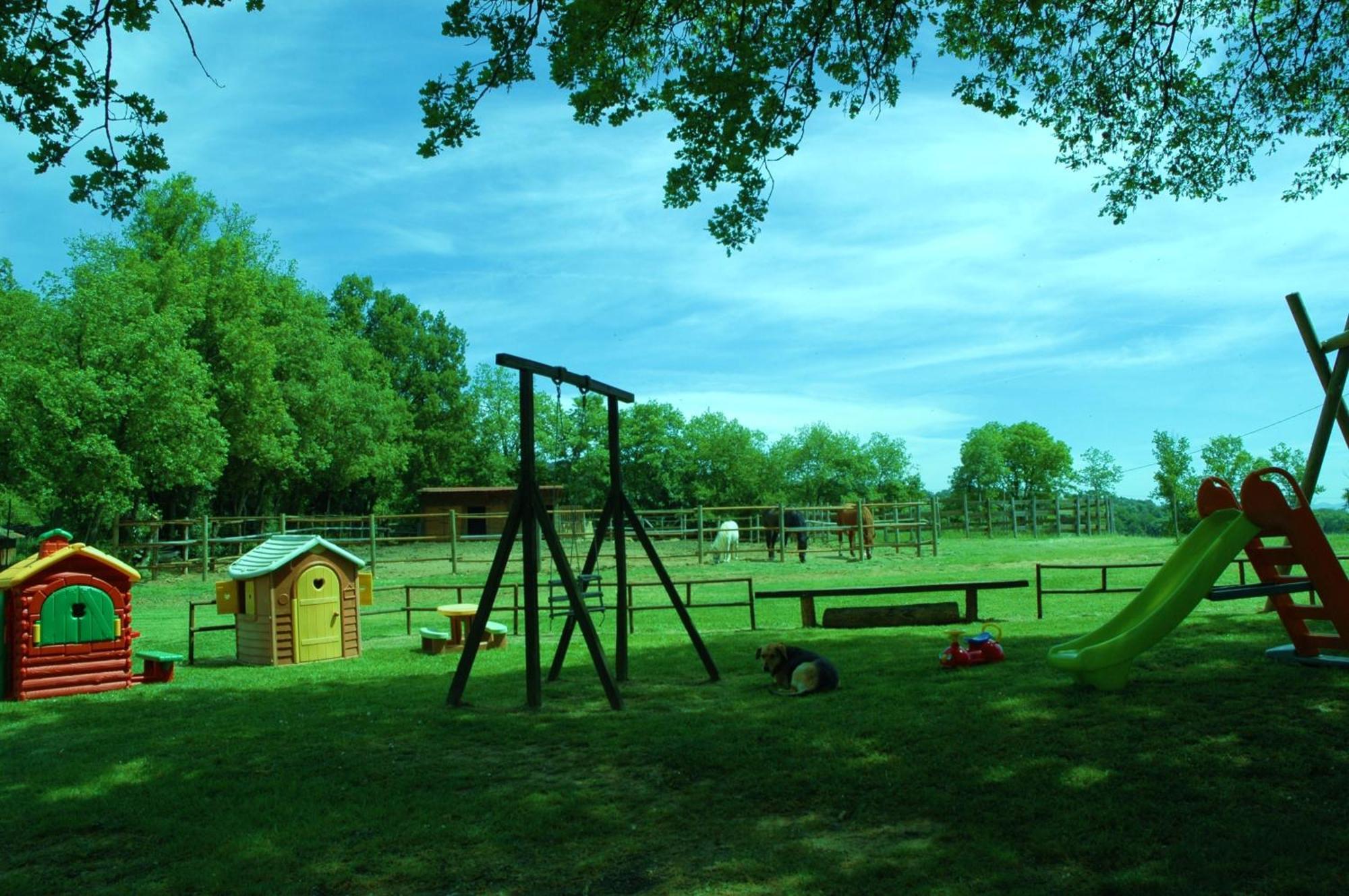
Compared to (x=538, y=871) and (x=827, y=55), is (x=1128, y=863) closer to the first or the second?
(x=538, y=871)

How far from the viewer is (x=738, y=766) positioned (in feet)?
20.3

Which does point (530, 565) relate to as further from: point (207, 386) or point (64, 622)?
point (207, 386)

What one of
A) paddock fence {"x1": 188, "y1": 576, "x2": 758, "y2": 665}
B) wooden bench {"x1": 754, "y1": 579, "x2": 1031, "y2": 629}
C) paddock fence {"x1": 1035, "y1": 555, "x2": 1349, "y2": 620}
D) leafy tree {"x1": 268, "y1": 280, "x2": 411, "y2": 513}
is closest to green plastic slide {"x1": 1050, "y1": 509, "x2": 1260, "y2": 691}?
paddock fence {"x1": 1035, "y1": 555, "x2": 1349, "y2": 620}

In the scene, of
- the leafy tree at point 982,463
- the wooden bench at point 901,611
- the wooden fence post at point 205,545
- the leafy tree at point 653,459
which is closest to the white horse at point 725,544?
the wooden fence post at point 205,545

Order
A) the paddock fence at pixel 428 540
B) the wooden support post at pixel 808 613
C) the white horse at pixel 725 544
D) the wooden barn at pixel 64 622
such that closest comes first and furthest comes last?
the wooden barn at pixel 64 622 → the wooden support post at pixel 808 613 → the paddock fence at pixel 428 540 → the white horse at pixel 725 544

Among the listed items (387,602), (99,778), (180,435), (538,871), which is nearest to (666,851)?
(538,871)

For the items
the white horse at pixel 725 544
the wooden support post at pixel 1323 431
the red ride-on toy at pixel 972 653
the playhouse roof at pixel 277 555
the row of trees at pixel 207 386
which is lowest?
the red ride-on toy at pixel 972 653

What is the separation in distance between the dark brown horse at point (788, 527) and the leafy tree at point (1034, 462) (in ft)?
145

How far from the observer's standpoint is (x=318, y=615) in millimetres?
12750

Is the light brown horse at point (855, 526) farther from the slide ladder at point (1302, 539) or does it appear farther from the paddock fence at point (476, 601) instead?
the slide ladder at point (1302, 539)

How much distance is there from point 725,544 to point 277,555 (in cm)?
1800

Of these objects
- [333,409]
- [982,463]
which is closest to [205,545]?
[333,409]

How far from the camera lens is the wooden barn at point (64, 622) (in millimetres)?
10078

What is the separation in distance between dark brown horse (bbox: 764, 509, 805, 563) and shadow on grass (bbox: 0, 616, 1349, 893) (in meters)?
20.2
